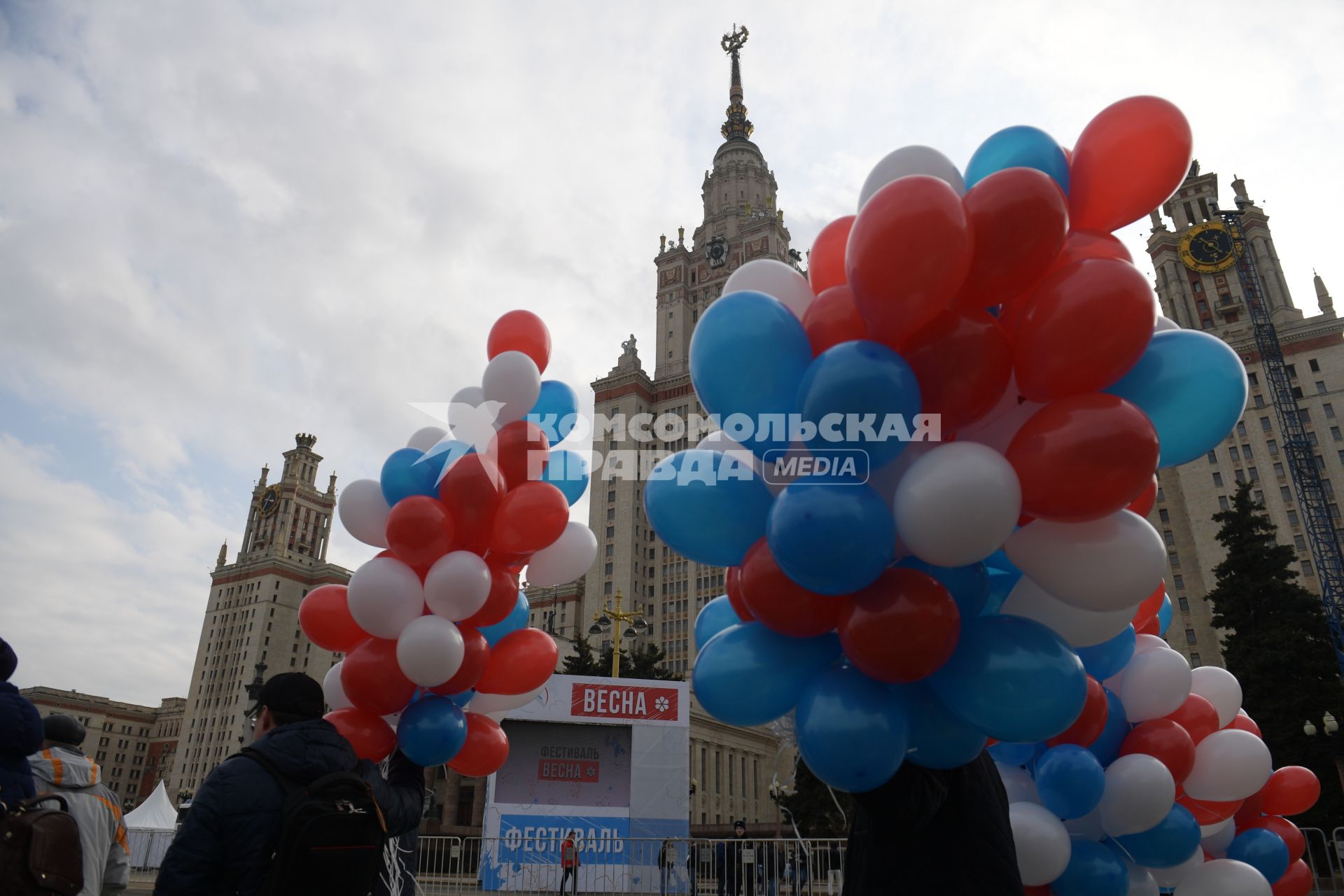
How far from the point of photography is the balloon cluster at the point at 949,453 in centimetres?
308

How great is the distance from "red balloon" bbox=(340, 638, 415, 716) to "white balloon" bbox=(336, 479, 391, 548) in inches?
49.2

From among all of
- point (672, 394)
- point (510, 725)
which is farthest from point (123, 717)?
point (510, 725)

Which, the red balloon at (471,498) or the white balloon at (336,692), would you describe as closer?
the white balloon at (336,692)

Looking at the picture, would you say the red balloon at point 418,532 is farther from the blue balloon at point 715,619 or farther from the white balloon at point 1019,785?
the white balloon at point 1019,785

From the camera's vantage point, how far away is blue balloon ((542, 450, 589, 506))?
22.7ft

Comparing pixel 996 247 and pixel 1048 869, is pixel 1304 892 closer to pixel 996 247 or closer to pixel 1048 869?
pixel 1048 869

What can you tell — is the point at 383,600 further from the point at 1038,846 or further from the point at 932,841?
the point at 1038,846

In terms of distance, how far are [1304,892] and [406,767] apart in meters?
8.15

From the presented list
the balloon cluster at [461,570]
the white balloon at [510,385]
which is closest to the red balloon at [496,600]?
the balloon cluster at [461,570]

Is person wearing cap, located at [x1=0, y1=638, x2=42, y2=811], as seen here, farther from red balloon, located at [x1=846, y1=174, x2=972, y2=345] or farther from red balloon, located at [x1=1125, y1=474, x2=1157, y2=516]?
red balloon, located at [x1=1125, y1=474, x2=1157, y2=516]

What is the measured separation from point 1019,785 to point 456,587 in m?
3.96

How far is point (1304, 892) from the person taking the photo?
745 cm

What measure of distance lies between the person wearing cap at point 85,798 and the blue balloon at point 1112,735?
232 inches

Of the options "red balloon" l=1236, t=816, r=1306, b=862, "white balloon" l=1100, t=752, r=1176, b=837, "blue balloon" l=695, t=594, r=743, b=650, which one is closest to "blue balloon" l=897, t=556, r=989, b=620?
"blue balloon" l=695, t=594, r=743, b=650
